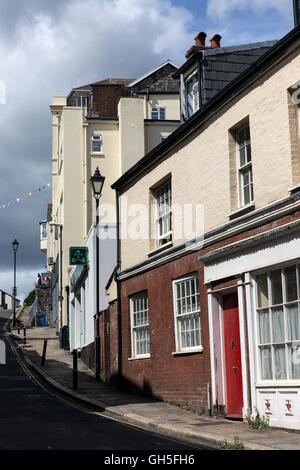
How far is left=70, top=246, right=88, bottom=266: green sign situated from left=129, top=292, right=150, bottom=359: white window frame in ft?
25.1

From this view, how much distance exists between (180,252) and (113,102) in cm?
3371

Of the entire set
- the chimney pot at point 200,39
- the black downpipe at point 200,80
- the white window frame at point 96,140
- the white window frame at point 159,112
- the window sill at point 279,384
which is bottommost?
the window sill at point 279,384

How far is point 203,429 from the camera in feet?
37.7

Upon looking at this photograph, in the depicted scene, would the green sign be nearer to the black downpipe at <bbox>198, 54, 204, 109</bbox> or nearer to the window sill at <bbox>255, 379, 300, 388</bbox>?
the black downpipe at <bbox>198, 54, 204, 109</bbox>

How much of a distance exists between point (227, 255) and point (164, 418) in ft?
11.6

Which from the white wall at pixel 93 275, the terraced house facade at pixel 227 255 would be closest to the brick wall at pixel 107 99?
the white wall at pixel 93 275

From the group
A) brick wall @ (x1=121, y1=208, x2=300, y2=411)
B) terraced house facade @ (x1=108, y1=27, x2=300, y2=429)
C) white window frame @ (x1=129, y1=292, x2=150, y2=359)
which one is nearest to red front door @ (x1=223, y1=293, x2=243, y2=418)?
terraced house facade @ (x1=108, y1=27, x2=300, y2=429)

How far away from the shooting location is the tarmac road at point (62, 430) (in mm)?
9422

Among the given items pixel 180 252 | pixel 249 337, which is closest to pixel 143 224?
pixel 180 252

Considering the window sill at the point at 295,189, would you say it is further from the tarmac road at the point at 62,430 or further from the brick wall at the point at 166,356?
the tarmac road at the point at 62,430

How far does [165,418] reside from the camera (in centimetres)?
1326

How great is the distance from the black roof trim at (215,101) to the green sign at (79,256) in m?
6.65

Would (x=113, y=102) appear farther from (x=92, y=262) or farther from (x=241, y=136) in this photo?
(x=241, y=136)

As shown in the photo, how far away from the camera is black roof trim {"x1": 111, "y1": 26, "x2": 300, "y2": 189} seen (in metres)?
11.8
